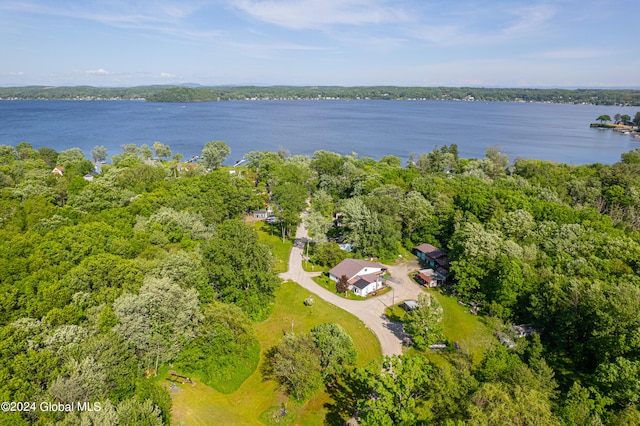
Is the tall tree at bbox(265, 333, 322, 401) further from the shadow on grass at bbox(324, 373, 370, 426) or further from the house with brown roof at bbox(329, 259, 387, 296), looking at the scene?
the house with brown roof at bbox(329, 259, 387, 296)

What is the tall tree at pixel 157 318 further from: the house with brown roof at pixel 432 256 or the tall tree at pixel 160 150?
the tall tree at pixel 160 150

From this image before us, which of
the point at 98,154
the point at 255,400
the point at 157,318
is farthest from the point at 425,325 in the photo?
the point at 98,154

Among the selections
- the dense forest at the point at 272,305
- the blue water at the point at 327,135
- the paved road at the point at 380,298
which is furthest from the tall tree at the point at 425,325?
the blue water at the point at 327,135

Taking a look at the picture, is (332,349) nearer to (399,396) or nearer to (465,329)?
(399,396)

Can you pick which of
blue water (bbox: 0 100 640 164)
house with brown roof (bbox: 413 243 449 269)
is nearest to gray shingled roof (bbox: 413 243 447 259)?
house with brown roof (bbox: 413 243 449 269)

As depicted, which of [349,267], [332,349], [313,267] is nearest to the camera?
[332,349]

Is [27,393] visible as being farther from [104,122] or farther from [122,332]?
[104,122]
